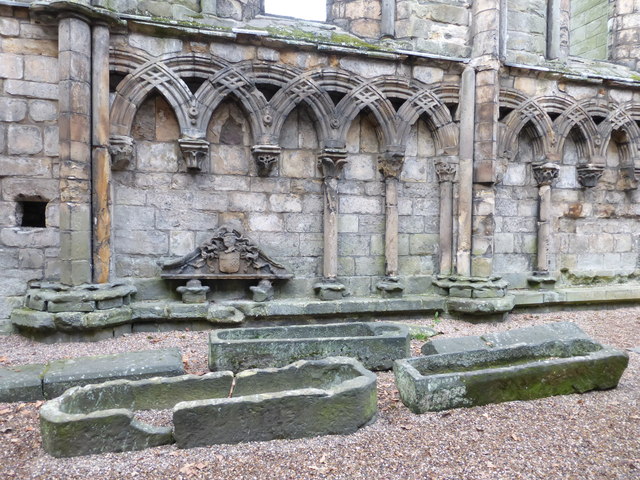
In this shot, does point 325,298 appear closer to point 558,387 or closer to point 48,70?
point 558,387

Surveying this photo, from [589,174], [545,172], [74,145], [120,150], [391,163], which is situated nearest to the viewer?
[74,145]

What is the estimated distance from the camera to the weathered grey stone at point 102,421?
259 centimetres

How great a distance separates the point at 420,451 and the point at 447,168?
15.3 feet

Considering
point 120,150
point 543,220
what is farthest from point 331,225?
point 543,220

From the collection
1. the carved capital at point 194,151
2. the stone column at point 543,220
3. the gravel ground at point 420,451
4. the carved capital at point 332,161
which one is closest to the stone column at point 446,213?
the carved capital at point 332,161

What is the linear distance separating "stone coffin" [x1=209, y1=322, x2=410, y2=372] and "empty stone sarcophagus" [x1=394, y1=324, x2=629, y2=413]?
1.79 feet

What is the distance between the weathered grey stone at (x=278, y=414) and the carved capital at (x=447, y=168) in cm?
418

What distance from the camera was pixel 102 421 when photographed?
262 cm

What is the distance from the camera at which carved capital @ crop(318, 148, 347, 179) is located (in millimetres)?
6094

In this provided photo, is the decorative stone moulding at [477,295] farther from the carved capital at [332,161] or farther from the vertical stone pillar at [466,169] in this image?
the carved capital at [332,161]

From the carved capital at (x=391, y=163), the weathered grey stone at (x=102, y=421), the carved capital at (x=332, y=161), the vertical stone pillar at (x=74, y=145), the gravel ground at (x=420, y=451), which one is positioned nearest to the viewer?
the gravel ground at (x=420, y=451)

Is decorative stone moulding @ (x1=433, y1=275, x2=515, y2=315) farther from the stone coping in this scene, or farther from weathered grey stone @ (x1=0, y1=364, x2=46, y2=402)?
weathered grey stone @ (x1=0, y1=364, x2=46, y2=402)

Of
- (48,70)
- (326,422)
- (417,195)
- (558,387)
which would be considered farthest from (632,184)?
(48,70)

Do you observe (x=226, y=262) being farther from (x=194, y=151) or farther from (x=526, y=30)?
(x=526, y=30)
